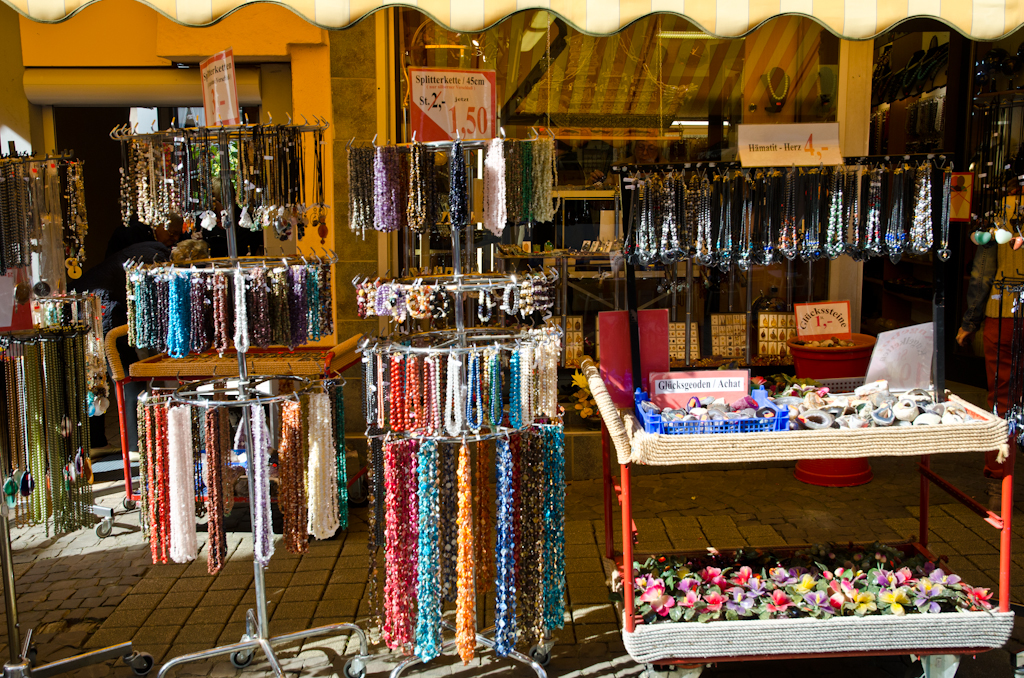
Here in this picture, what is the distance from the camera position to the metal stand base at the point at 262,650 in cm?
326

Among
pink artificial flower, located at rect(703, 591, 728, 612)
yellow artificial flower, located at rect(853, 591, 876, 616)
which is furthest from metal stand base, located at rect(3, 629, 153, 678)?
yellow artificial flower, located at rect(853, 591, 876, 616)

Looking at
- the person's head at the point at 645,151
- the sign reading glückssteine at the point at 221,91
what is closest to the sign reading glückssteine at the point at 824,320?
the person's head at the point at 645,151

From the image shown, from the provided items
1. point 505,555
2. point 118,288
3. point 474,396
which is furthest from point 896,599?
point 118,288

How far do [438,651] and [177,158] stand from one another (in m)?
2.16

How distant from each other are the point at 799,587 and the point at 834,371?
219cm

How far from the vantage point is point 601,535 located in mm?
4711

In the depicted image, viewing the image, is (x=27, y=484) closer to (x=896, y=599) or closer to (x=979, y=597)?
(x=896, y=599)

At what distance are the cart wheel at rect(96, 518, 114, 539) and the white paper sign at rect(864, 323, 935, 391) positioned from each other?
426cm

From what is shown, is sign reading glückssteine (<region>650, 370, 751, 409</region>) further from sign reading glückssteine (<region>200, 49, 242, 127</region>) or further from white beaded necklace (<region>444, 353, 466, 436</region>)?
sign reading glückssteine (<region>200, 49, 242, 127</region>)

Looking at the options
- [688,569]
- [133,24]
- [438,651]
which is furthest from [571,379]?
[133,24]

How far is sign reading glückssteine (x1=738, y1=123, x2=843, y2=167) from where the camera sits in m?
3.90

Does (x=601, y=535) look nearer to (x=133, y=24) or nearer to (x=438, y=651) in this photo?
(x=438, y=651)

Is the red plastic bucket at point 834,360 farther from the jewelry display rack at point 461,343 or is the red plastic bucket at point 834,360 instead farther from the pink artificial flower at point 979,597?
the jewelry display rack at point 461,343

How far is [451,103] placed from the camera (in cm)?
321
